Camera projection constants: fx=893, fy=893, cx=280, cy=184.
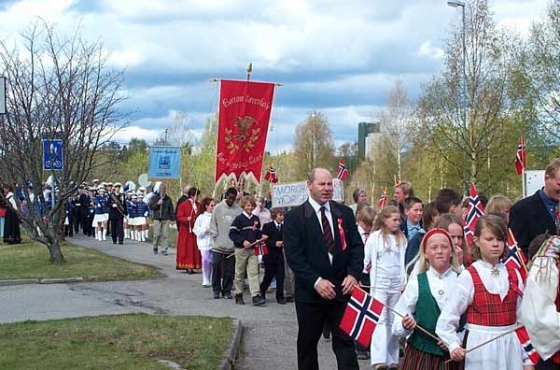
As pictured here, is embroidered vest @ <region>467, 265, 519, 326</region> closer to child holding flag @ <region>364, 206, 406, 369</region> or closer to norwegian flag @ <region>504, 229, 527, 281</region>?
norwegian flag @ <region>504, 229, 527, 281</region>

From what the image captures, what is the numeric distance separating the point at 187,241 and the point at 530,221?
13024mm

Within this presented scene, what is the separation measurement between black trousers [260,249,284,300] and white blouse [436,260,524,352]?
378 inches

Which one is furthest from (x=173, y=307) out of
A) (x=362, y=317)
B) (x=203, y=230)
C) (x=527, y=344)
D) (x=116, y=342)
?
(x=527, y=344)

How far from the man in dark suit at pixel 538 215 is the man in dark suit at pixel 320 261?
1.44 meters

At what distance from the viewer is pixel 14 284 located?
17.9 metres

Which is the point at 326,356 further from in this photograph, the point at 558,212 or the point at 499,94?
the point at 499,94

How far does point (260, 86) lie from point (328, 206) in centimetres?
1218

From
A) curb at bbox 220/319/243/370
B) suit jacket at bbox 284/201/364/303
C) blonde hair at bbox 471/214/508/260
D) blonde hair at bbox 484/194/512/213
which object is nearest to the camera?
blonde hair at bbox 471/214/508/260

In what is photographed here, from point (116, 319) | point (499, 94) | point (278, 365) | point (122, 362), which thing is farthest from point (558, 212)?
point (499, 94)

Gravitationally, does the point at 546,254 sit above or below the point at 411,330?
above

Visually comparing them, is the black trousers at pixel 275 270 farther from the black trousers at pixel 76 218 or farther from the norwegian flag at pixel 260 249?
the black trousers at pixel 76 218

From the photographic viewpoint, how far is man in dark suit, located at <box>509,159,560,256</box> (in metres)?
7.82

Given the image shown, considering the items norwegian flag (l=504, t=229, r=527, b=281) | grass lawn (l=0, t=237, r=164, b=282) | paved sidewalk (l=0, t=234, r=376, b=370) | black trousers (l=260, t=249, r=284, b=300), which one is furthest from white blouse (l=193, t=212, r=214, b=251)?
norwegian flag (l=504, t=229, r=527, b=281)

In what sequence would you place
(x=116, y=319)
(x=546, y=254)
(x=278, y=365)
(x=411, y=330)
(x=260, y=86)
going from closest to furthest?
(x=546, y=254) < (x=411, y=330) < (x=278, y=365) < (x=116, y=319) < (x=260, y=86)
